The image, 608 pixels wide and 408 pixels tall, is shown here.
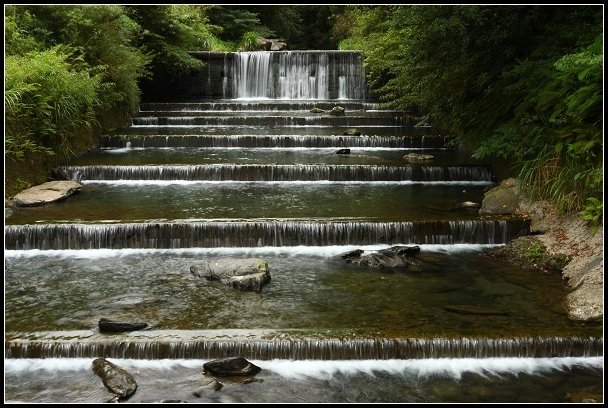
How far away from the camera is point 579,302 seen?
669 cm

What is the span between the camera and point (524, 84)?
10492mm

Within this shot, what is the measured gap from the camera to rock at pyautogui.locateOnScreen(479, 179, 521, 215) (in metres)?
9.74

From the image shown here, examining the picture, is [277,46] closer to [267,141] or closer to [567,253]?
[267,141]

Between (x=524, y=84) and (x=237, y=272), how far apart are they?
20.2 ft

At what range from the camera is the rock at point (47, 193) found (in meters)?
10.4

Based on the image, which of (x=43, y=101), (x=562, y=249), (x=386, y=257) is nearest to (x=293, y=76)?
(x=43, y=101)

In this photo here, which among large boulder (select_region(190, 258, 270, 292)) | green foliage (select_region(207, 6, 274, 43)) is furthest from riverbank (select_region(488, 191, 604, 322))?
green foliage (select_region(207, 6, 274, 43))

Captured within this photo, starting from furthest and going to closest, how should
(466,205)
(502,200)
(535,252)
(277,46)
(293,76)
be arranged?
(277,46) → (293,76) → (466,205) → (502,200) → (535,252)

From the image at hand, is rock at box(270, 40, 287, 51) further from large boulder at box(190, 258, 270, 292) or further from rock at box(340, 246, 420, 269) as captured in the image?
large boulder at box(190, 258, 270, 292)

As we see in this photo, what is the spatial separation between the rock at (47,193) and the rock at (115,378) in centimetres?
557

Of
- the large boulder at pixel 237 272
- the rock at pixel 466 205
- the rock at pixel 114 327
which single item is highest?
the rock at pixel 466 205

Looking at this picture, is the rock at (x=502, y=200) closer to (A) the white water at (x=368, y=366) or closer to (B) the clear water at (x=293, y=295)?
(B) the clear water at (x=293, y=295)

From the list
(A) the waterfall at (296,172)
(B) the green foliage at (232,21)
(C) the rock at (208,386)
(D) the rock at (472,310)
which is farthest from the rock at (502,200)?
(B) the green foliage at (232,21)

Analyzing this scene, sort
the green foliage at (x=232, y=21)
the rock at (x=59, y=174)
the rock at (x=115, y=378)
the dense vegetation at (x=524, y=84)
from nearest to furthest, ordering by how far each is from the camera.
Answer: the rock at (x=115, y=378) → the dense vegetation at (x=524, y=84) → the rock at (x=59, y=174) → the green foliage at (x=232, y=21)
